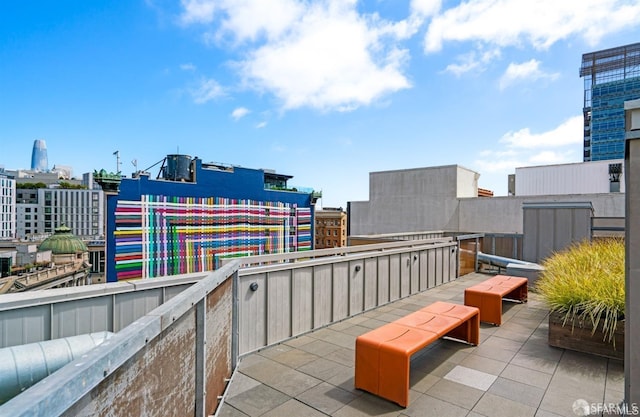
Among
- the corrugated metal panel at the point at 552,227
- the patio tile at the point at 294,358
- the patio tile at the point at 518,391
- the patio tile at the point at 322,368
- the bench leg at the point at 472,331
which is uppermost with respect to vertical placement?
the corrugated metal panel at the point at 552,227

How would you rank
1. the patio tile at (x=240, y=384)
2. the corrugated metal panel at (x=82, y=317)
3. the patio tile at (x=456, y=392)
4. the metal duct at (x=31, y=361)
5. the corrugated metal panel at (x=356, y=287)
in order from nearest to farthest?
the metal duct at (x=31, y=361) < the corrugated metal panel at (x=82, y=317) < the patio tile at (x=456, y=392) < the patio tile at (x=240, y=384) < the corrugated metal panel at (x=356, y=287)

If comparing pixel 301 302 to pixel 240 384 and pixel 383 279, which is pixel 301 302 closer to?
pixel 240 384

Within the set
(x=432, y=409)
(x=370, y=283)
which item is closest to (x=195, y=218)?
(x=370, y=283)

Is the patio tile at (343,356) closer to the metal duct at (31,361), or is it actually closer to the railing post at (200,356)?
the railing post at (200,356)

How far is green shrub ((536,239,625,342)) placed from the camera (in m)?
4.99

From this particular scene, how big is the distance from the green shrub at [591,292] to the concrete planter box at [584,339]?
0.25 ft

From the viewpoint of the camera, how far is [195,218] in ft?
77.9

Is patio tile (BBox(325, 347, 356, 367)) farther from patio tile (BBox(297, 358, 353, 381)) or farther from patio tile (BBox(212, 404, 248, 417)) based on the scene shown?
patio tile (BBox(212, 404, 248, 417))

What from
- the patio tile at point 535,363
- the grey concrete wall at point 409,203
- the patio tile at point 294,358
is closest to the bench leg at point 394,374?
the patio tile at point 294,358

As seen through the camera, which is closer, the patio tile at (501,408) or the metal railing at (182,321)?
the metal railing at (182,321)

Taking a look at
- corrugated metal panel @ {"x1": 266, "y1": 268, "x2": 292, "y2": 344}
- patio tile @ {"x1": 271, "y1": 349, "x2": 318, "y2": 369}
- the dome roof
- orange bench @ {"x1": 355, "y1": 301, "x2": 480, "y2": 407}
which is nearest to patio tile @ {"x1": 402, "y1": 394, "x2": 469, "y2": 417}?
orange bench @ {"x1": 355, "y1": 301, "x2": 480, "y2": 407}

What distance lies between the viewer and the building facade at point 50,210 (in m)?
130

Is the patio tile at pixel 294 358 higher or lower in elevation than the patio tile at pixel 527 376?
lower

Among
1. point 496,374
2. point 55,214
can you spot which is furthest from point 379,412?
point 55,214
